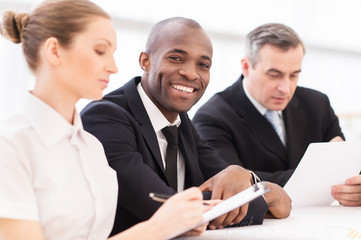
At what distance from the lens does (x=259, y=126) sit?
7.59 feet

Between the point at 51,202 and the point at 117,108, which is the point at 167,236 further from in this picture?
the point at 117,108

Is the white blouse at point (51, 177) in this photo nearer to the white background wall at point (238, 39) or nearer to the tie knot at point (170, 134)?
the tie knot at point (170, 134)

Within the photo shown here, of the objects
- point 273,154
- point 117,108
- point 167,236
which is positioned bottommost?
point 273,154

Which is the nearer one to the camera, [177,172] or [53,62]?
[53,62]

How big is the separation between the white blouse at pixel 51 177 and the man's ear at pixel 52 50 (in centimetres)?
8

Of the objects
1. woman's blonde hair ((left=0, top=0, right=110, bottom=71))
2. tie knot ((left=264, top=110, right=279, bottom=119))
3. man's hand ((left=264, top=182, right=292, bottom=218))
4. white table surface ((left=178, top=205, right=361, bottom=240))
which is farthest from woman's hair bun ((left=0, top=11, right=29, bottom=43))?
tie knot ((left=264, top=110, right=279, bottom=119))

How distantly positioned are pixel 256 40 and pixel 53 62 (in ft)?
5.28

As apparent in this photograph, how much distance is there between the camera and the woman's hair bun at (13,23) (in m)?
1.03

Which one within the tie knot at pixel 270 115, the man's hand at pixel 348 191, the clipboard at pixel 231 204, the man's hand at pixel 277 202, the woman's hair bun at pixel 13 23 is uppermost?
the woman's hair bun at pixel 13 23

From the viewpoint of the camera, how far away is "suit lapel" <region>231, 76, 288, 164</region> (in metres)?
2.28

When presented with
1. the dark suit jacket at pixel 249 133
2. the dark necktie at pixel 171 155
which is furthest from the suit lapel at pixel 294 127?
the dark necktie at pixel 171 155

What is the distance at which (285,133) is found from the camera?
238 cm

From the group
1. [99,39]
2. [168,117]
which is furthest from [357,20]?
[99,39]

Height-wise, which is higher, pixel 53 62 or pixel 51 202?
pixel 53 62
